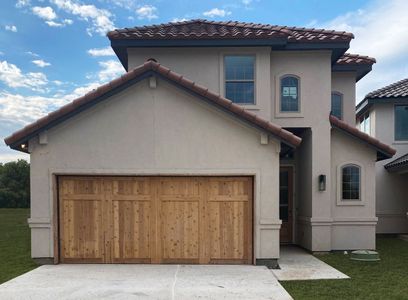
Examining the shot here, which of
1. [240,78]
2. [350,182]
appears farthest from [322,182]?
[240,78]

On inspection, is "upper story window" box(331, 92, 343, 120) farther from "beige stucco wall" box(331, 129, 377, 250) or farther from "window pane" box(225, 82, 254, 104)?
"window pane" box(225, 82, 254, 104)

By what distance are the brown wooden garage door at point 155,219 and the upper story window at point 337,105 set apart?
5692 millimetres

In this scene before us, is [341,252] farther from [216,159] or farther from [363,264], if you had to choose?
[216,159]

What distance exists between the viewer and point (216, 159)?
8430 mm

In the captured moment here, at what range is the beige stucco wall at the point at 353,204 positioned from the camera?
1062 cm

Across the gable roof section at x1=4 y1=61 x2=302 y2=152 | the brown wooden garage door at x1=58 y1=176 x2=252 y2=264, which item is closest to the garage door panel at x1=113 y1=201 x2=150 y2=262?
the brown wooden garage door at x1=58 y1=176 x2=252 y2=264

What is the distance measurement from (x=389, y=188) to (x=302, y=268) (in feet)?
24.8

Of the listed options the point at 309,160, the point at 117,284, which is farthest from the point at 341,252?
the point at 117,284

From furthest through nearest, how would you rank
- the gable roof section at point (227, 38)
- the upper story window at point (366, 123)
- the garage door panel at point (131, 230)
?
the upper story window at point (366, 123)
the gable roof section at point (227, 38)
the garage door panel at point (131, 230)

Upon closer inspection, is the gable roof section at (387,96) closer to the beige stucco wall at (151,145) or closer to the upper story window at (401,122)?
the upper story window at (401,122)

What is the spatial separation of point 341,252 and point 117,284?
6810 millimetres

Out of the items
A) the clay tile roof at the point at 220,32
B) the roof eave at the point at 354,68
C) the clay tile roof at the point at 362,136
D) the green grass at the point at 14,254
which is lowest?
the green grass at the point at 14,254

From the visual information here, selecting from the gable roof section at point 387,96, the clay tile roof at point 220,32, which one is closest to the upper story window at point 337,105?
the gable roof section at point 387,96

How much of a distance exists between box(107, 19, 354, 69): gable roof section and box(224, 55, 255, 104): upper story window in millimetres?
488
